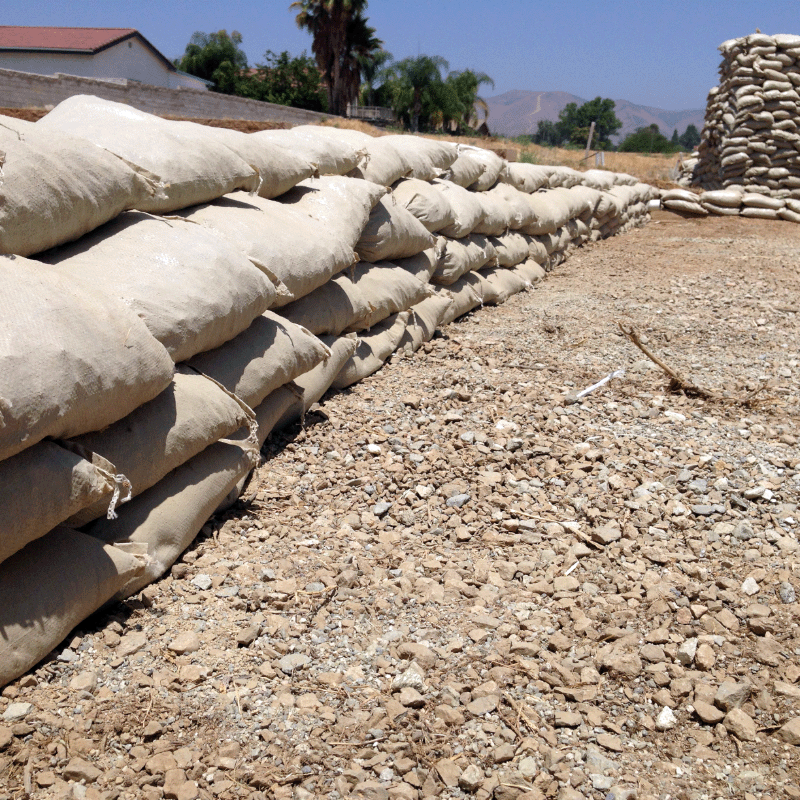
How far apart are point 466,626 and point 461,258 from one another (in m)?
3.34

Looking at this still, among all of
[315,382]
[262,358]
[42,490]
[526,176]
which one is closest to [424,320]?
[315,382]

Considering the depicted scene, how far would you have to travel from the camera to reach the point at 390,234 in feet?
12.7

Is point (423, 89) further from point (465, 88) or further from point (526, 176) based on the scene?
point (526, 176)

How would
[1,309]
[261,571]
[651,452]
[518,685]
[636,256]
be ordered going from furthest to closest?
[636,256]
[651,452]
[261,571]
[518,685]
[1,309]

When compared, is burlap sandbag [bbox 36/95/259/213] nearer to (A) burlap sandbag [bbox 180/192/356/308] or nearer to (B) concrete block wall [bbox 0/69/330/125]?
(A) burlap sandbag [bbox 180/192/356/308]

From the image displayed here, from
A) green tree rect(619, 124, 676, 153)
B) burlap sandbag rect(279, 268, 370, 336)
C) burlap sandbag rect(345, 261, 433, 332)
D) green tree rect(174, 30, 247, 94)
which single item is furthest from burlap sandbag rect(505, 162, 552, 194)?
green tree rect(619, 124, 676, 153)

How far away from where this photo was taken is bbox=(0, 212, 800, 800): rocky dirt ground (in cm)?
152

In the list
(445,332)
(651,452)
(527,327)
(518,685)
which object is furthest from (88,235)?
(527,327)

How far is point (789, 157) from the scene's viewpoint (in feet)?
37.1

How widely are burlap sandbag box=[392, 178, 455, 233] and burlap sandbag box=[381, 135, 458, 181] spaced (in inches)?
4.6

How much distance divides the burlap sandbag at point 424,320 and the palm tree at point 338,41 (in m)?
29.1

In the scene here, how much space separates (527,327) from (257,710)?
11.8ft

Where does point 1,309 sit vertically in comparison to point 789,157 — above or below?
below

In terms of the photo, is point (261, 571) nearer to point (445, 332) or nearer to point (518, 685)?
point (518, 685)
